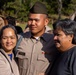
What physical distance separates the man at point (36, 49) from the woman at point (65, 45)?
300 mm

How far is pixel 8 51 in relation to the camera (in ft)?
11.5

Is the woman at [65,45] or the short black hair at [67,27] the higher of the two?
the short black hair at [67,27]

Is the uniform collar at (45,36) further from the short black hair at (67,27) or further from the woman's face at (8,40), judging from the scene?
the short black hair at (67,27)

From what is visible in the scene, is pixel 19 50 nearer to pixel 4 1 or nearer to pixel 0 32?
pixel 0 32

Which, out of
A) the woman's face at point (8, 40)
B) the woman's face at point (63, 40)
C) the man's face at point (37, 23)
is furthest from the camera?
the man's face at point (37, 23)

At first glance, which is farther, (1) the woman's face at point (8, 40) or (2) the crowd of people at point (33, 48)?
(1) the woman's face at point (8, 40)

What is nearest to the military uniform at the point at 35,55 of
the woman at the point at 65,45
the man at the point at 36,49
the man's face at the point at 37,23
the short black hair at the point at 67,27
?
the man at the point at 36,49

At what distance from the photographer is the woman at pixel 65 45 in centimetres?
307

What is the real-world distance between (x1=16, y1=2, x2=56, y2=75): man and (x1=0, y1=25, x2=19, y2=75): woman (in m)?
0.13

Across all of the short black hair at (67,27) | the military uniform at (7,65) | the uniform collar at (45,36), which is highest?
the short black hair at (67,27)

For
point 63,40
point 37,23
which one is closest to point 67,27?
point 63,40

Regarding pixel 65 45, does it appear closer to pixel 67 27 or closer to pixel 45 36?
pixel 67 27

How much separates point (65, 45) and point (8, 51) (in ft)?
2.39

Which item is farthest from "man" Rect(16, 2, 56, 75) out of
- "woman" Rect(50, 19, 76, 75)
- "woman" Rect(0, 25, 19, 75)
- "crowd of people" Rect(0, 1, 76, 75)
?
"woman" Rect(50, 19, 76, 75)
